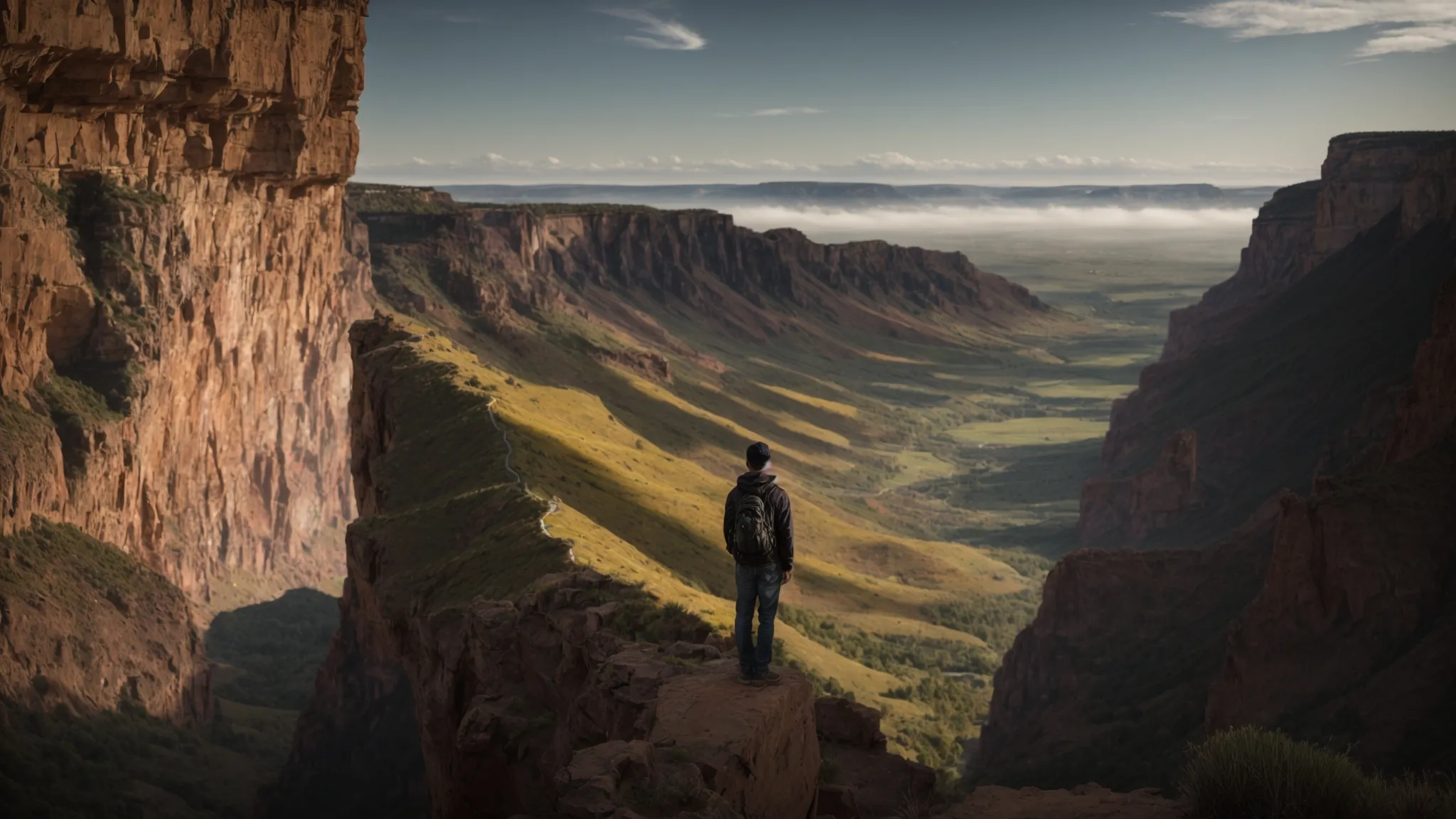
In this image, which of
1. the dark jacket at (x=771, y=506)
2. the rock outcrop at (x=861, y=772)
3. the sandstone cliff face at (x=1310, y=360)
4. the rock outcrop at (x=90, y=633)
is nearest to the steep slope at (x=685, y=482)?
the rock outcrop at (x=861, y=772)

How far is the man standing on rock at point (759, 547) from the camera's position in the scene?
2311 cm

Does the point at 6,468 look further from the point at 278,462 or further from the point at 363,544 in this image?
the point at 278,462

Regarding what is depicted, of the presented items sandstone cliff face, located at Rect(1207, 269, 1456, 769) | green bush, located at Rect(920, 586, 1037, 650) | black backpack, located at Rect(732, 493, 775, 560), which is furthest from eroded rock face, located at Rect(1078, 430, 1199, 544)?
black backpack, located at Rect(732, 493, 775, 560)

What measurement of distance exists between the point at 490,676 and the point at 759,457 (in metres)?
13.9

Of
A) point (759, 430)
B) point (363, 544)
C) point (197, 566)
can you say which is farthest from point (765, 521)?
point (759, 430)

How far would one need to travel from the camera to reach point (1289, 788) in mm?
22156

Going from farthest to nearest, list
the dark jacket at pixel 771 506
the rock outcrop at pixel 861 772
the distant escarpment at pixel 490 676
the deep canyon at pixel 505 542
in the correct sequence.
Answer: the deep canyon at pixel 505 542 < the rock outcrop at pixel 861 772 < the dark jacket at pixel 771 506 < the distant escarpment at pixel 490 676

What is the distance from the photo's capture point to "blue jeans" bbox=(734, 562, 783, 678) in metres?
23.7

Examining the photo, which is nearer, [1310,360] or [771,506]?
[771,506]

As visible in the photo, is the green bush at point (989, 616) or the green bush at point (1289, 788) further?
the green bush at point (989, 616)

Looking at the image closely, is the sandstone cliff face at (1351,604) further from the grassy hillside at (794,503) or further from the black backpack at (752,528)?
the black backpack at (752,528)

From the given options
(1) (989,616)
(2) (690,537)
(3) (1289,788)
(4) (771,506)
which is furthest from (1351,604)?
(1) (989,616)

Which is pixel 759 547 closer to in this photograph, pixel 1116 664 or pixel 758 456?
pixel 758 456

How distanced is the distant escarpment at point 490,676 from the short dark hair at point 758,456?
13.5ft
